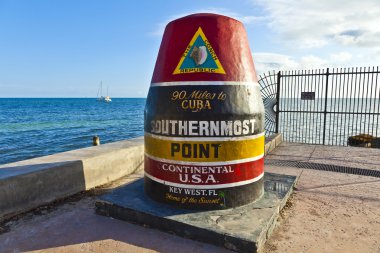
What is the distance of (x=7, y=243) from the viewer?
367cm

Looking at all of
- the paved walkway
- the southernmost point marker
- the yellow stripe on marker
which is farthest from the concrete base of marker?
the yellow stripe on marker

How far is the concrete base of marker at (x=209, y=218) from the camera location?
354 cm

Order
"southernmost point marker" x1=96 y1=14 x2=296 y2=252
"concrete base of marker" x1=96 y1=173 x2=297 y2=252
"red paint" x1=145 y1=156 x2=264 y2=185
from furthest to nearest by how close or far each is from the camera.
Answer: "red paint" x1=145 y1=156 x2=264 y2=185, "southernmost point marker" x1=96 y1=14 x2=296 y2=252, "concrete base of marker" x1=96 y1=173 x2=297 y2=252

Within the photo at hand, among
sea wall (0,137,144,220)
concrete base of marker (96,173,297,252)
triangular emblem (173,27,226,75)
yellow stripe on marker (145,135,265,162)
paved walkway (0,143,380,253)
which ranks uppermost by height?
triangular emblem (173,27,226,75)

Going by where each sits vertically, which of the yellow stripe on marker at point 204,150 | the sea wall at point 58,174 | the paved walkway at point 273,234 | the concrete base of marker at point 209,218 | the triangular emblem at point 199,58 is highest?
the triangular emblem at point 199,58

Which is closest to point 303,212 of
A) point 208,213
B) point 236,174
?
point 236,174

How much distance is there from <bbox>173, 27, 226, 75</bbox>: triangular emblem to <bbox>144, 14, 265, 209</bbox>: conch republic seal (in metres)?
0.02

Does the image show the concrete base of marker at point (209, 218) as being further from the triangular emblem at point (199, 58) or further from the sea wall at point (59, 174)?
the triangular emblem at point (199, 58)

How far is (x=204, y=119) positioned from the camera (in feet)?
13.6

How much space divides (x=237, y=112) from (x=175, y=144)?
41.8 inches

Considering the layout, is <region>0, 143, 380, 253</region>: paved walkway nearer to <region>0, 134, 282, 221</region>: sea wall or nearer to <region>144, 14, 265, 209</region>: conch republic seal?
<region>0, 134, 282, 221</region>: sea wall

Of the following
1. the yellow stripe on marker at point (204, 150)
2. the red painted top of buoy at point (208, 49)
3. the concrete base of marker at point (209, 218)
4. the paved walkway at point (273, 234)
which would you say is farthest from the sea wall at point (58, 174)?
the red painted top of buoy at point (208, 49)

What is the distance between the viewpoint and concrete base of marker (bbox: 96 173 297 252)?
3.54m

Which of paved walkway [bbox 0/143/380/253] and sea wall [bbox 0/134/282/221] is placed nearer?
paved walkway [bbox 0/143/380/253]
